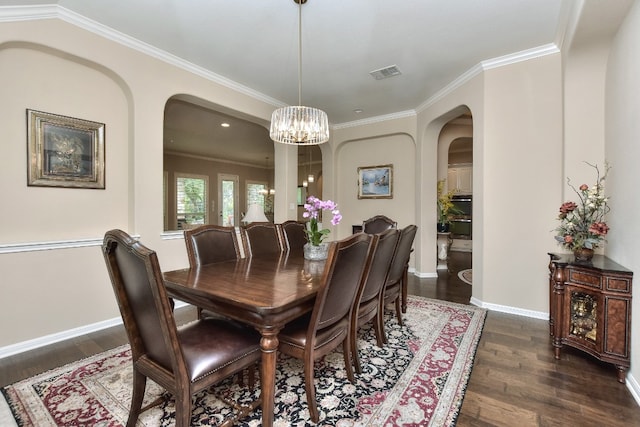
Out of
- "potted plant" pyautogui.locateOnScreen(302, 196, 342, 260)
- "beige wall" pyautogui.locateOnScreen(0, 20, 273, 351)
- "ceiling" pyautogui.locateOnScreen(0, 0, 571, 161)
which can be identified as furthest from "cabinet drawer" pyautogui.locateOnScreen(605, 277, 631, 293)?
"beige wall" pyautogui.locateOnScreen(0, 20, 273, 351)

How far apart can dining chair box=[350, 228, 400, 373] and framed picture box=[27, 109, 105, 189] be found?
2761 mm

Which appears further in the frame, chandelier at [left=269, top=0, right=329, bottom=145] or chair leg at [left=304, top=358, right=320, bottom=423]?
chandelier at [left=269, top=0, right=329, bottom=145]

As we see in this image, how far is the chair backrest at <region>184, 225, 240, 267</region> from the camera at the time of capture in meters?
2.26

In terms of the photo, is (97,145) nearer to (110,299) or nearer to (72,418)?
(110,299)

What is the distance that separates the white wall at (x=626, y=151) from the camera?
1886 mm

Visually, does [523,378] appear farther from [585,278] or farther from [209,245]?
[209,245]

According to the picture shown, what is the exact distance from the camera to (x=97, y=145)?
284 centimetres

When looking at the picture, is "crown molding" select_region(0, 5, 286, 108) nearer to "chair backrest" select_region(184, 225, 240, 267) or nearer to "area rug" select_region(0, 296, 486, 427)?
"chair backrest" select_region(184, 225, 240, 267)

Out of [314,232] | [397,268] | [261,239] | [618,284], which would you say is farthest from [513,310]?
[261,239]

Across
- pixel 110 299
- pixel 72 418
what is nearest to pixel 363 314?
pixel 72 418

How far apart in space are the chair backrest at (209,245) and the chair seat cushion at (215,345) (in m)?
0.69

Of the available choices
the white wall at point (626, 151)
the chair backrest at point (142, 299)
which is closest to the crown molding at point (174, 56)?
the white wall at point (626, 151)

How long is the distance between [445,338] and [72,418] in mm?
2695

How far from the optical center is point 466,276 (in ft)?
16.3
